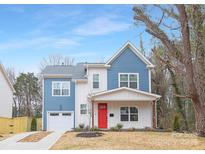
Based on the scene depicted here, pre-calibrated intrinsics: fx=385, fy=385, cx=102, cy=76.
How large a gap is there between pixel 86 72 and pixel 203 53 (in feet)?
25.3

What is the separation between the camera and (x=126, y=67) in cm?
2262

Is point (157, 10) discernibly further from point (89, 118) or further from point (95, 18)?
point (89, 118)

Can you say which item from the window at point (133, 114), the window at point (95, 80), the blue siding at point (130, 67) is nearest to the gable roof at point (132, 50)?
the blue siding at point (130, 67)

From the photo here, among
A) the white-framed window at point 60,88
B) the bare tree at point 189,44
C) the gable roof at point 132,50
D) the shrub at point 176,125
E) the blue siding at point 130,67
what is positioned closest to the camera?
the bare tree at point 189,44

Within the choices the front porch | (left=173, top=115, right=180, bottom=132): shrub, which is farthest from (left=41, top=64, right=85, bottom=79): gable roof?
(left=173, top=115, right=180, bottom=132): shrub

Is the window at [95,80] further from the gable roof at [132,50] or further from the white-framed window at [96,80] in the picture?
the gable roof at [132,50]

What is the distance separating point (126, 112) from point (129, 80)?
1.87 m

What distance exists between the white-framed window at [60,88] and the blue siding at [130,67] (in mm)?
2695

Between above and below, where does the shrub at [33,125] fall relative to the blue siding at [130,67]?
below

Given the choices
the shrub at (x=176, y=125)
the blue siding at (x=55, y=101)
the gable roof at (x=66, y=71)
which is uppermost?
the gable roof at (x=66, y=71)

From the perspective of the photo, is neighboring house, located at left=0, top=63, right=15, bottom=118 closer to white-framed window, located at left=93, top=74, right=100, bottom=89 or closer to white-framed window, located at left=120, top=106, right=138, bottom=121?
white-framed window, located at left=93, top=74, right=100, bottom=89

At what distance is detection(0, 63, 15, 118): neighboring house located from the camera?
2472 cm

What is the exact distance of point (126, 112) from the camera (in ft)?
73.3

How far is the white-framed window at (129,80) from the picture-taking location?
22469 millimetres
